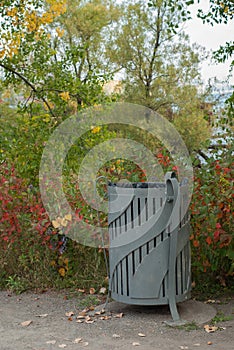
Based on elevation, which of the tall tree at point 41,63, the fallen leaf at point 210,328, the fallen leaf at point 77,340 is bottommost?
the fallen leaf at point 77,340

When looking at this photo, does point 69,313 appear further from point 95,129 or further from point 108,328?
point 95,129

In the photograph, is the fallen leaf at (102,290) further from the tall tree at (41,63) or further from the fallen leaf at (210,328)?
the tall tree at (41,63)

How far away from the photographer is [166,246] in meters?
4.19

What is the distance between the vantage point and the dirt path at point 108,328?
373 centimetres

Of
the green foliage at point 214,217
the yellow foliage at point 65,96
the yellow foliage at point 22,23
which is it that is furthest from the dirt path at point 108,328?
the yellow foliage at point 22,23

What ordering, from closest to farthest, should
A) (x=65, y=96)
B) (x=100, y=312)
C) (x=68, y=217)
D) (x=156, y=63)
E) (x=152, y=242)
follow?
1. (x=152, y=242)
2. (x=100, y=312)
3. (x=68, y=217)
4. (x=65, y=96)
5. (x=156, y=63)

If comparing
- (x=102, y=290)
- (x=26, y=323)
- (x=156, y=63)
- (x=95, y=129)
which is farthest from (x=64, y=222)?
(x=156, y=63)

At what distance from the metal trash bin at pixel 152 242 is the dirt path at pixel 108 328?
0.18m

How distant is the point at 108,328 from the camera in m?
4.06

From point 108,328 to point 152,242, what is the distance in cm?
75

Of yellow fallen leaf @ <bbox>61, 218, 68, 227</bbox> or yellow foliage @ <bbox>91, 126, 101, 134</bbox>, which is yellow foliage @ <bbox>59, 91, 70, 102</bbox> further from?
yellow fallen leaf @ <bbox>61, 218, 68, 227</bbox>

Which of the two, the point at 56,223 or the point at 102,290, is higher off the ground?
the point at 56,223

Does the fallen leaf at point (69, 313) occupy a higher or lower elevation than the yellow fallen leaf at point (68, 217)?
lower

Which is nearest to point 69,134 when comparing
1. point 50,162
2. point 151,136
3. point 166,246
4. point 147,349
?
point 50,162
